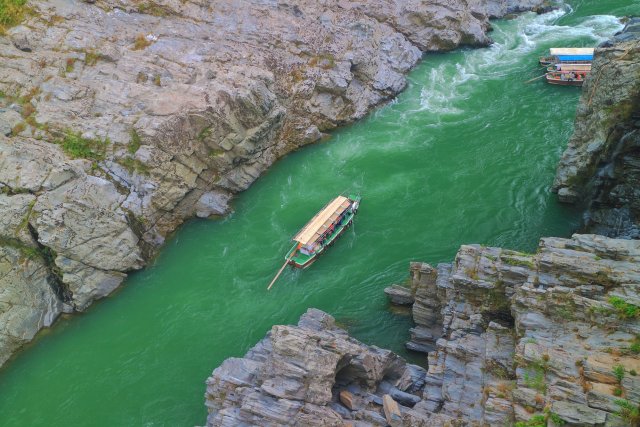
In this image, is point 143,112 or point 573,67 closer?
point 143,112

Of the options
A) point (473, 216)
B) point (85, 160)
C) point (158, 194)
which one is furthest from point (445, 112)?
point (85, 160)

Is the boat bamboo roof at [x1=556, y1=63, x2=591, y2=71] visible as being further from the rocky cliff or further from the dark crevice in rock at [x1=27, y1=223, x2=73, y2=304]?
the dark crevice in rock at [x1=27, y1=223, x2=73, y2=304]

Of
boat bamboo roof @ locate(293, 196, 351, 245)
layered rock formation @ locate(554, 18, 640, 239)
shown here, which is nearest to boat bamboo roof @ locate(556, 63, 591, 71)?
layered rock formation @ locate(554, 18, 640, 239)

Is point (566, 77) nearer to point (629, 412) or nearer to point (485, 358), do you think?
point (485, 358)

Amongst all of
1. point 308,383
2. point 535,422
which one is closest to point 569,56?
point 535,422

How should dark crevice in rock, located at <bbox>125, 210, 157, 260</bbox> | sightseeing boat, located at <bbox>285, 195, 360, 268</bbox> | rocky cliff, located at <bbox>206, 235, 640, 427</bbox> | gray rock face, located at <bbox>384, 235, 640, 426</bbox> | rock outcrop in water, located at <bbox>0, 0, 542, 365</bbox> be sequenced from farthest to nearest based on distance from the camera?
dark crevice in rock, located at <bbox>125, 210, 157, 260</bbox>
sightseeing boat, located at <bbox>285, 195, 360, 268</bbox>
rock outcrop in water, located at <bbox>0, 0, 542, 365</bbox>
rocky cliff, located at <bbox>206, 235, 640, 427</bbox>
gray rock face, located at <bbox>384, 235, 640, 426</bbox>

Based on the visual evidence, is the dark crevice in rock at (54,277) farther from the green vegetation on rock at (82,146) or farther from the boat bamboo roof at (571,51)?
the boat bamboo roof at (571,51)
